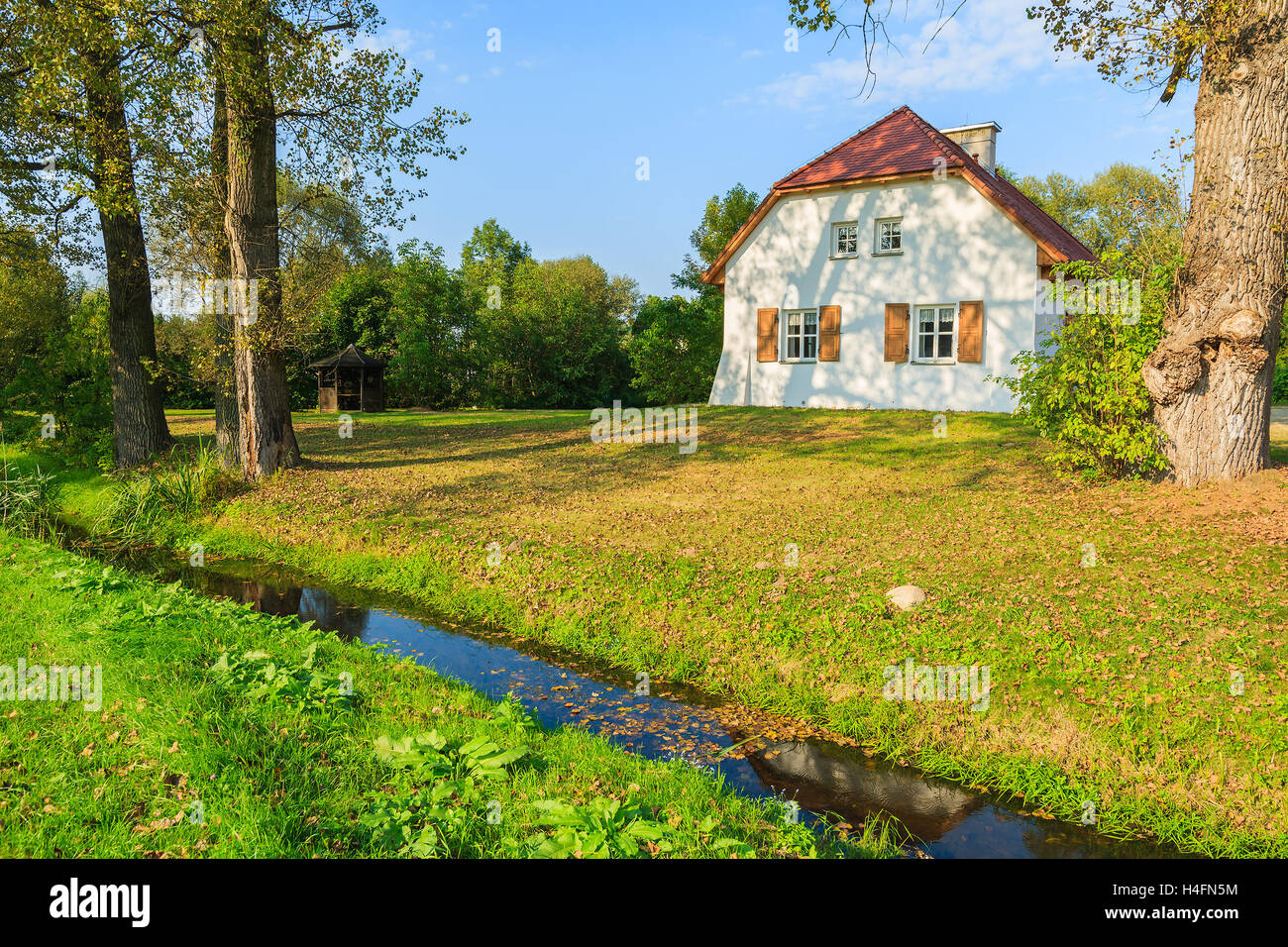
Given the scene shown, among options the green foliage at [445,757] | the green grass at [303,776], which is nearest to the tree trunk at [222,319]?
the green grass at [303,776]

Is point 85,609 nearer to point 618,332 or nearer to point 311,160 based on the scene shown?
point 311,160

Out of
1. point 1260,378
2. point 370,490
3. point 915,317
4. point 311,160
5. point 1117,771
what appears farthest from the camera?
point 915,317

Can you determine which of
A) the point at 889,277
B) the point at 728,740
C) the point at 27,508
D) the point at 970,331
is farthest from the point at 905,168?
the point at 27,508

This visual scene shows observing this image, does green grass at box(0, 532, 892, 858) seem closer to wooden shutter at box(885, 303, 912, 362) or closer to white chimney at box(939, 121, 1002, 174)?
wooden shutter at box(885, 303, 912, 362)

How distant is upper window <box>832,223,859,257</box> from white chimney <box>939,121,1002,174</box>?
6.44 metres

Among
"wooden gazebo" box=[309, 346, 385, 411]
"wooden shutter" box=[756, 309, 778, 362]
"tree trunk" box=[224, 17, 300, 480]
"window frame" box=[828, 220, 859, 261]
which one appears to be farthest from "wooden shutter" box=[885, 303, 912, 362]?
"wooden gazebo" box=[309, 346, 385, 411]

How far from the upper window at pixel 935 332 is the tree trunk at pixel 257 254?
52.8 feet

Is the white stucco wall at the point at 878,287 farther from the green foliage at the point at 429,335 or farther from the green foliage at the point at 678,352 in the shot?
the green foliage at the point at 429,335

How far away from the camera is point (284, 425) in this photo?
14.6m

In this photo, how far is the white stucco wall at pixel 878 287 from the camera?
20172 millimetres

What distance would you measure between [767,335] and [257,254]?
48.6ft

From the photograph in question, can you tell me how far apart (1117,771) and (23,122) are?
17935 mm
